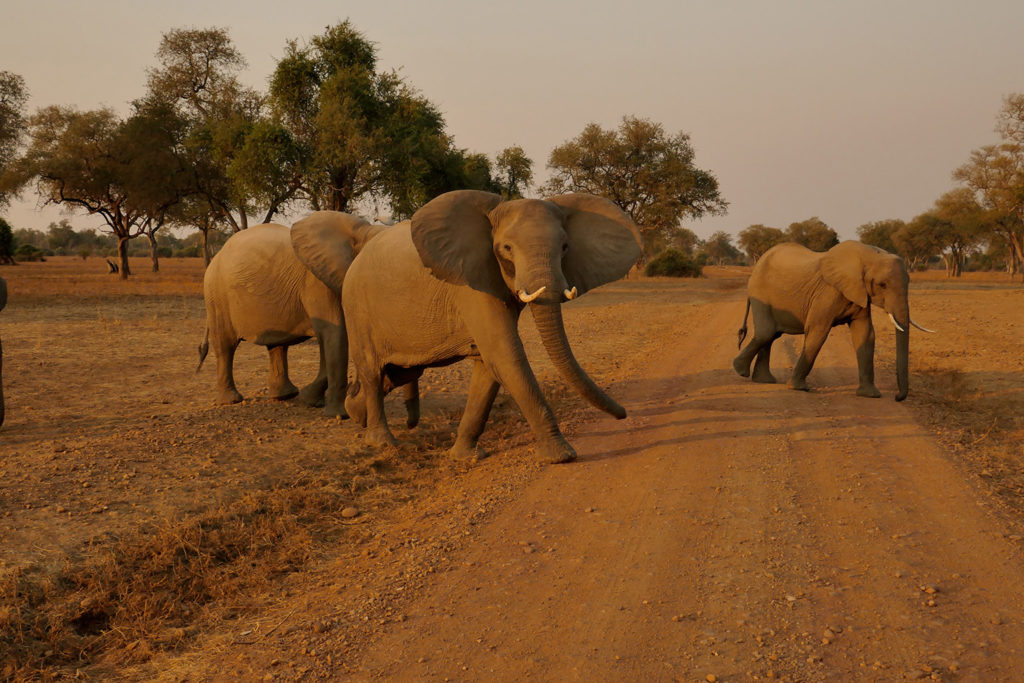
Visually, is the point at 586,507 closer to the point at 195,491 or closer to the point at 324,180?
the point at 195,491

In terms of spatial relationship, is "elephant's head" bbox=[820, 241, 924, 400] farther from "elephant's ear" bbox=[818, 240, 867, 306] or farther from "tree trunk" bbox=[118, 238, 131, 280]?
"tree trunk" bbox=[118, 238, 131, 280]

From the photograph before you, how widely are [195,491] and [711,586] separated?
3.91 meters

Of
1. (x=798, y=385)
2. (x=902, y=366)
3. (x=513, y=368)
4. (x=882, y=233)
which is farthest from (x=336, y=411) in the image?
(x=882, y=233)

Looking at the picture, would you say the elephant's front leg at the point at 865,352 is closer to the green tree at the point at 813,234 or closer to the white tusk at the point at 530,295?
the white tusk at the point at 530,295

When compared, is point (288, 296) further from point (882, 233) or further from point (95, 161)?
point (882, 233)

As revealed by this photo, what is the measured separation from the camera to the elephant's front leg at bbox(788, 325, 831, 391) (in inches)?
378

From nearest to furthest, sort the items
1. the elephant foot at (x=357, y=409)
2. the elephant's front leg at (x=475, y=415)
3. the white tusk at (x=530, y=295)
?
the white tusk at (x=530, y=295) < the elephant's front leg at (x=475, y=415) < the elephant foot at (x=357, y=409)

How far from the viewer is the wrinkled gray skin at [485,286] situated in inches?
238

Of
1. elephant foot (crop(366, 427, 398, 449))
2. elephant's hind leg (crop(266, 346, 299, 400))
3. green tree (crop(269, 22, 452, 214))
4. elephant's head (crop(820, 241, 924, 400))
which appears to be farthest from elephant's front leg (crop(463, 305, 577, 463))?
green tree (crop(269, 22, 452, 214))

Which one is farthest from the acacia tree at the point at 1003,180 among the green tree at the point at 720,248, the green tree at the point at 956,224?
the green tree at the point at 720,248

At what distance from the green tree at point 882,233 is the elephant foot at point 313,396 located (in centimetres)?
7117

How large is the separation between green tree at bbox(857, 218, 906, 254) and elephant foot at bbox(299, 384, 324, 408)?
233ft

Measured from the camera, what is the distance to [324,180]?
88.6ft

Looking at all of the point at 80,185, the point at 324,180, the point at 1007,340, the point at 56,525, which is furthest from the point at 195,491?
the point at 80,185
